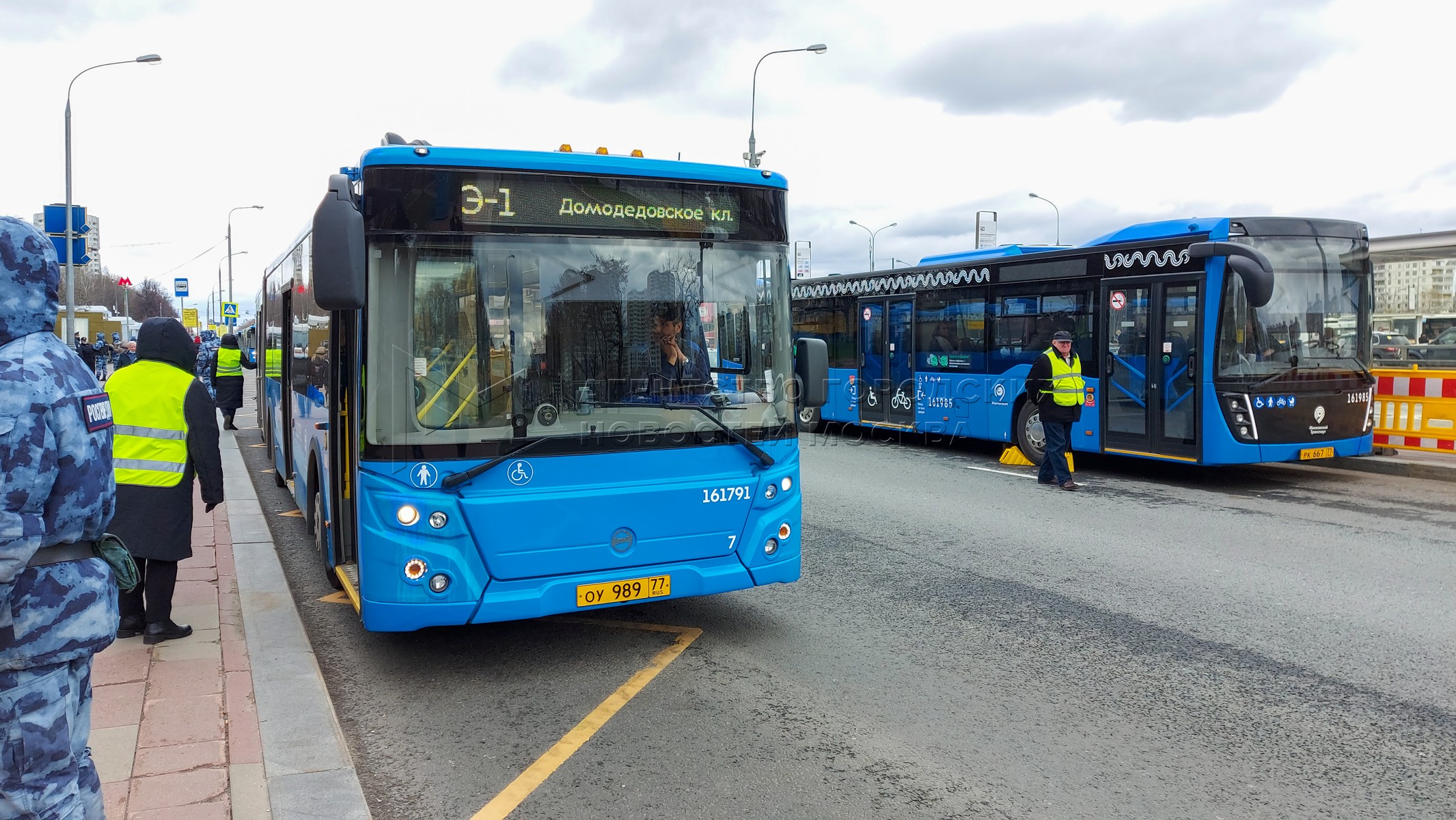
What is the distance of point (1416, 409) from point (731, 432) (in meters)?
12.2

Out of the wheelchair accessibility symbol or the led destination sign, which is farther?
the led destination sign

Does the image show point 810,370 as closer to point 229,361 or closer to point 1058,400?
point 1058,400

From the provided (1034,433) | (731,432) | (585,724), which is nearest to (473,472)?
(585,724)

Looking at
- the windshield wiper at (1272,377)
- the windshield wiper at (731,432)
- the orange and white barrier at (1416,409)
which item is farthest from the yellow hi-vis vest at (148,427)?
the orange and white barrier at (1416,409)

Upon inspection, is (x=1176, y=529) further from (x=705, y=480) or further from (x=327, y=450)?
(x=327, y=450)

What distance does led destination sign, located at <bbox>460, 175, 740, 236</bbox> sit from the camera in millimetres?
5020

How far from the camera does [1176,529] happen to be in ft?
29.5

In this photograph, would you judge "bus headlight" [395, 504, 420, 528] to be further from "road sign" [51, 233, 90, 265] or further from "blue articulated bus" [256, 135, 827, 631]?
"road sign" [51, 233, 90, 265]

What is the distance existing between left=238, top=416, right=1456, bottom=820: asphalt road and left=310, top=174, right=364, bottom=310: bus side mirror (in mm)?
1929

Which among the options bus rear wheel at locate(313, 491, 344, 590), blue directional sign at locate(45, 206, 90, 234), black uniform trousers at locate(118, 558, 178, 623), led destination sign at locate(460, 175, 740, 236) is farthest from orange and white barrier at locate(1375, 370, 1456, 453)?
blue directional sign at locate(45, 206, 90, 234)

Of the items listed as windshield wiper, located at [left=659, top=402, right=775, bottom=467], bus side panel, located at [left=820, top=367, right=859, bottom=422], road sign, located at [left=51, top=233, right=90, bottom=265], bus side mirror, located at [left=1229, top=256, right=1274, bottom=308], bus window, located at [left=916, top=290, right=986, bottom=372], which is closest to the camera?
windshield wiper, located at [left=659, top=402, right=775, bottom=467]

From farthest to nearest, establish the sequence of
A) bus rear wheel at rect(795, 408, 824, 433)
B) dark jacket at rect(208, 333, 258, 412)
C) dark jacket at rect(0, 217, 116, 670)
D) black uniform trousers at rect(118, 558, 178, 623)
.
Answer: bus rear wheel at rect(795, 408, 824, 433)
dark jacket at rect(208, 333, 258, 412)
black uniform trousers at rect(118, 558, 178, 623)
dark jacket at rect(0, 217, 116, 670)

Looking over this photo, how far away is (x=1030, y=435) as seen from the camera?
13.7 metres

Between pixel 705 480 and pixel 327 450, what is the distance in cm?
255
